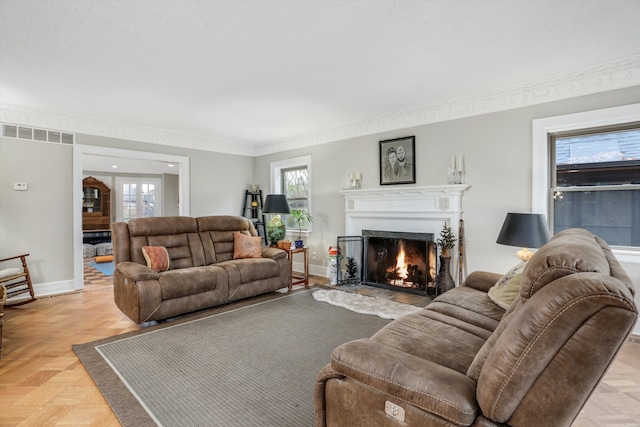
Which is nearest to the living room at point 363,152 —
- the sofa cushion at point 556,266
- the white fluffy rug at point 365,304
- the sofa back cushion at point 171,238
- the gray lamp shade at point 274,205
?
the gray lamp shade at point 274,205

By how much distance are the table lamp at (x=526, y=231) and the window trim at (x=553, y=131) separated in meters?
0.55

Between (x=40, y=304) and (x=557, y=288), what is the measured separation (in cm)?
516

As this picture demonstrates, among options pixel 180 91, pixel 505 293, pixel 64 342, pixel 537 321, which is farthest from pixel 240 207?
pixel 537 321

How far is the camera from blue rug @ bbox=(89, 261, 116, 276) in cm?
592

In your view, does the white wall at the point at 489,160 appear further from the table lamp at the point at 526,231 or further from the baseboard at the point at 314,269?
the baseboard at the point at 314,269

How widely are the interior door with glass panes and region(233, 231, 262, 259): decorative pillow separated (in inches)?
254

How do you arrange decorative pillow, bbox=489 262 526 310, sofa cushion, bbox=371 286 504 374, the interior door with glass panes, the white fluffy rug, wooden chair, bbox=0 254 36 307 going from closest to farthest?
sofa cushion, bbox=371 286 504 374, decorative pillow, bbox=489 262 526 310, the white fluffy rug, wooden chair, bbox=0 254 36 307, the interior door with glass panes

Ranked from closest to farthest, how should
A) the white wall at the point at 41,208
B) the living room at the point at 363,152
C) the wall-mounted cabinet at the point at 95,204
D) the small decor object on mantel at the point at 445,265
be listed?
the living room at the point at 363,152 → the small decor object on mantel at the point at 445,265 → the white wall at the point at 41,208 → the wall-mounted cabinet at the point at 95,204

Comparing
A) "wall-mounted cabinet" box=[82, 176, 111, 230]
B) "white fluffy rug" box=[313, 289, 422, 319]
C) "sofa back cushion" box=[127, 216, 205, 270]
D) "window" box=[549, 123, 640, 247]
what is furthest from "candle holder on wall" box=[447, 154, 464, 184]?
"wall-mounted cabinet" box=[82, 176, 111, 230]

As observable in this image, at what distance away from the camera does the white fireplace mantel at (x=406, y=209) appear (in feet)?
13.0

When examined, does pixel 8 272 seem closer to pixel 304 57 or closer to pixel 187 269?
pixel 187 269

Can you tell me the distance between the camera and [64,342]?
111 inches

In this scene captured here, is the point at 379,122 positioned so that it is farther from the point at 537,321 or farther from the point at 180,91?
the point at 537,321

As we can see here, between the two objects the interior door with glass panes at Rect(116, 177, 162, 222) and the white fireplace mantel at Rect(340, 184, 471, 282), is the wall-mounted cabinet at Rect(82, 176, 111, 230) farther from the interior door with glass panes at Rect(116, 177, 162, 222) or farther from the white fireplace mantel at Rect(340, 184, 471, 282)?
the white fireplace mantel at Rect(340, 184, 471, 282)
